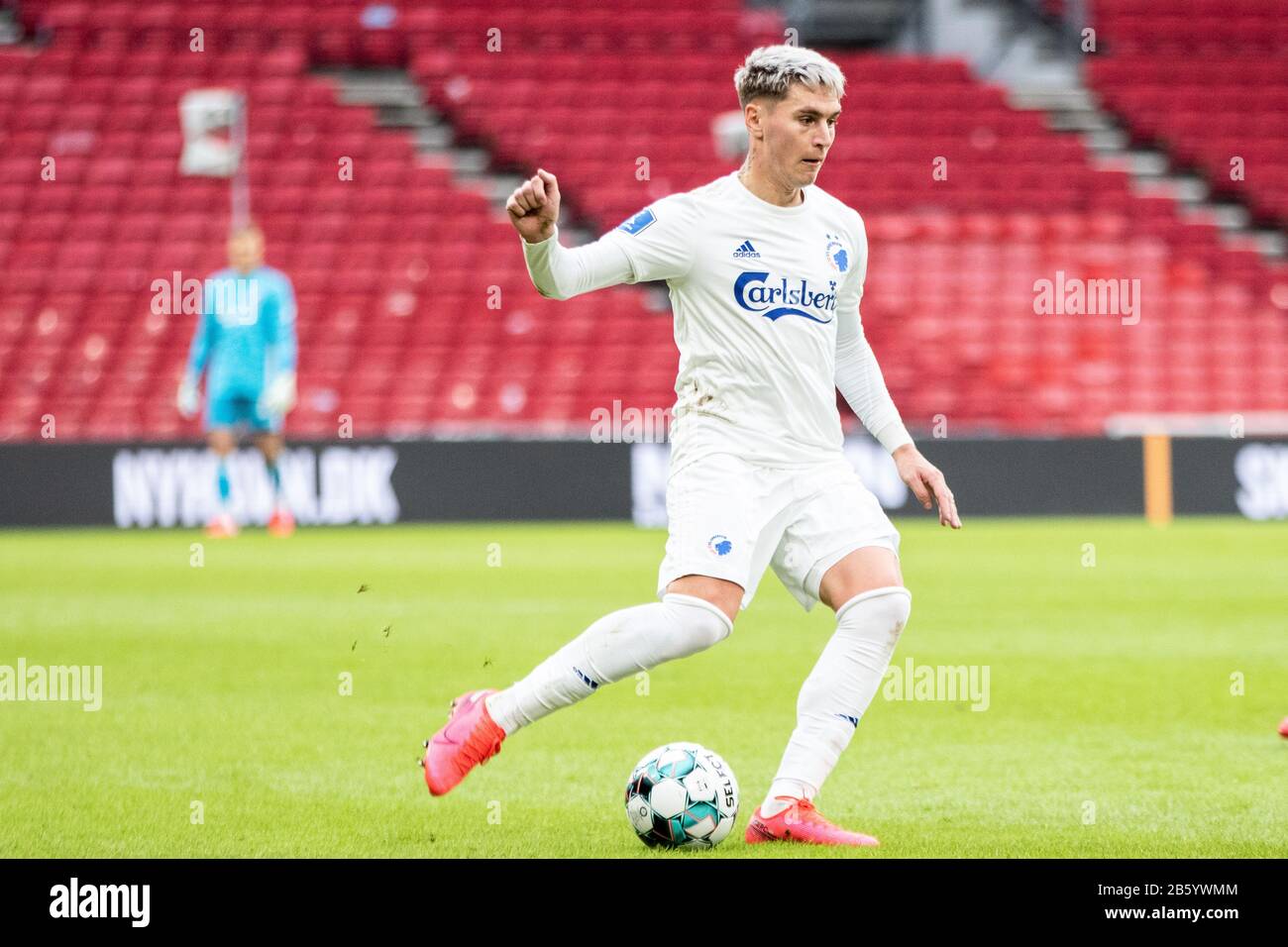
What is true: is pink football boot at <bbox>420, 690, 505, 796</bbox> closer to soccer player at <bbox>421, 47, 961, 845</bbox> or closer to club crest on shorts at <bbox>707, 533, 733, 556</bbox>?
soccer player at <bbox>421, 47, 961, 845</bbox>

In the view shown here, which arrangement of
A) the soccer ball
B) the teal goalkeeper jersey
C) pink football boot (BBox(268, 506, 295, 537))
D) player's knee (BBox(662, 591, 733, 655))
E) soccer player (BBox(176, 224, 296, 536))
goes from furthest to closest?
pink football boot (BBox(268, 506, 295, 537)) < the teal goalkeeper jersey < soccer player (BBox(176, 224, 296, 536)) < the soccer ball < player's knee (BBox(662, 591, 733, 655))

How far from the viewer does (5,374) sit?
20.3m

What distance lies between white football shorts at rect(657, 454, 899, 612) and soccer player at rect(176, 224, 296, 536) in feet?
37.0

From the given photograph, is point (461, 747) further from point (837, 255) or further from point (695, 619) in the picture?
point (837, 255)

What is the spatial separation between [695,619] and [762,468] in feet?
1.70

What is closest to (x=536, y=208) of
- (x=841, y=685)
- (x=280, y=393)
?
(x=841, y=685)

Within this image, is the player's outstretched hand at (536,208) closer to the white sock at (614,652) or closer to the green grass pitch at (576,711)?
the white sock at (614,652)

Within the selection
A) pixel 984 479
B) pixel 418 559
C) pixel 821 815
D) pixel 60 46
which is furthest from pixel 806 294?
pixel 60 46

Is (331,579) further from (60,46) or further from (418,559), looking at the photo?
(60,46)

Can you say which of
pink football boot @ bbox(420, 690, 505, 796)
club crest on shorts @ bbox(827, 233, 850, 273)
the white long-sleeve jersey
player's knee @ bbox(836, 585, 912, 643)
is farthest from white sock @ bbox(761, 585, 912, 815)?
club crest on shorts @ bbox(827, 233, 850, 273)

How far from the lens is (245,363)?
17.1m

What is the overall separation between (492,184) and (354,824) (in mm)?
18266

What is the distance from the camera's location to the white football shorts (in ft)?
17.2

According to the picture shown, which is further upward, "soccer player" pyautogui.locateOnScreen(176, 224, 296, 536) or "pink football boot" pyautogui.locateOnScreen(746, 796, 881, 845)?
"soccer player" pyautogui.locateOnScreen(176, 224, 296, 536)
